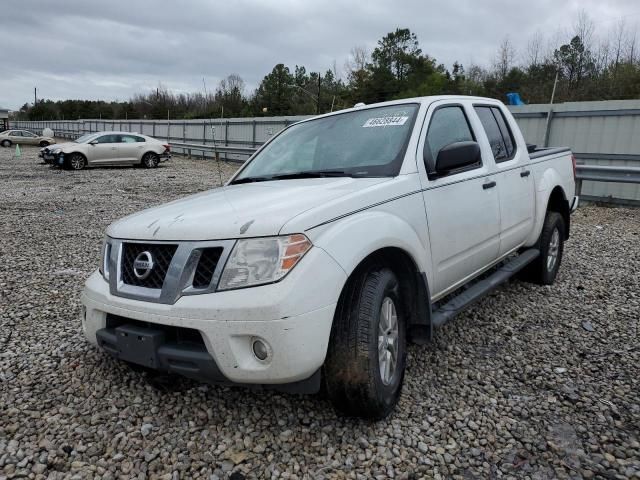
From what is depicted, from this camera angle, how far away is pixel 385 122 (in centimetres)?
339

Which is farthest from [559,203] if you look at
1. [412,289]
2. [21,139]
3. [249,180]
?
[21,139]

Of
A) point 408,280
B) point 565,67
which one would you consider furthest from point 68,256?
point 565,67

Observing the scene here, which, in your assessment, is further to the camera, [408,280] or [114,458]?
[408,280]

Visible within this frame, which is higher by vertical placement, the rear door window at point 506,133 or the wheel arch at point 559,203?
the rear door window at point 506,133

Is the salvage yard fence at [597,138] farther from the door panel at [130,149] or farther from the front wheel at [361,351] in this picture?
the door panel at [130,149]

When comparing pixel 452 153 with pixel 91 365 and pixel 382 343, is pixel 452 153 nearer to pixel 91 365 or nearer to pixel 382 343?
pixel 382 343

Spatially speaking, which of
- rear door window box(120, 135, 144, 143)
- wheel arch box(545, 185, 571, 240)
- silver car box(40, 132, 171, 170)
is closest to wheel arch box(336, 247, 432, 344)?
wheel arch box(545, 185, 571, 240)

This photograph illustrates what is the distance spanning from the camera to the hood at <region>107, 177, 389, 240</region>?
2293 millimetres

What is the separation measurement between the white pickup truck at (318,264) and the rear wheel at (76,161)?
17909mm

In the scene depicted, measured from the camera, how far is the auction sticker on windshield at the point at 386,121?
333 centimetres

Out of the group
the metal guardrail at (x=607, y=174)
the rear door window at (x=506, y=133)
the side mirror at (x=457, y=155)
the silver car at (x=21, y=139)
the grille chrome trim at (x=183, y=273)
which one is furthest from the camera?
the silver car at (x=21, y=139)

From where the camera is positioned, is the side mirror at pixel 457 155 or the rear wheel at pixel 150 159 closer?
the side mirror at pixel 457 155

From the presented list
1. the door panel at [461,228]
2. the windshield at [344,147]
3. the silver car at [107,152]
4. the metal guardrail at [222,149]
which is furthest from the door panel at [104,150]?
the door panel at [461,228]

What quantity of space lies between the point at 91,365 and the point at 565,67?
40.7 metres
